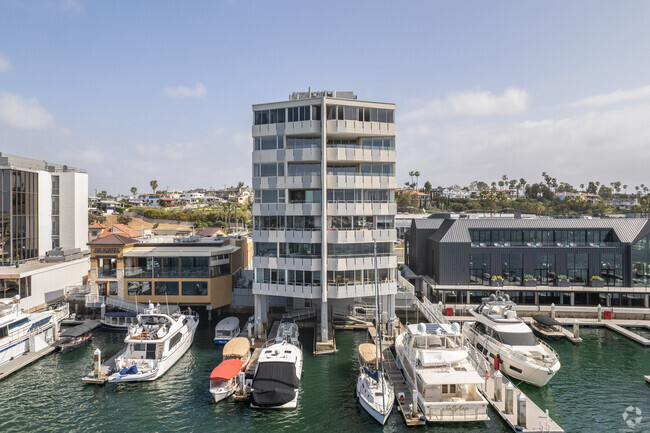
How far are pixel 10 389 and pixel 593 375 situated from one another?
1789 inches

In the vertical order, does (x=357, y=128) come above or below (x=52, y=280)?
above

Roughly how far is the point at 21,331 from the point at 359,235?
32344mm

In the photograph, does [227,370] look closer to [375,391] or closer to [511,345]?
[375,391]

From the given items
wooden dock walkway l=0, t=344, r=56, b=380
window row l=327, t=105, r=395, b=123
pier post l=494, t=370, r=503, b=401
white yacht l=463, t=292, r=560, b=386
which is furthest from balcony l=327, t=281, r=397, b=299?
wooden dock walkway l=0, t=344, r=56, b=380

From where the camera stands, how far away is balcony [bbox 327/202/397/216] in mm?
37000

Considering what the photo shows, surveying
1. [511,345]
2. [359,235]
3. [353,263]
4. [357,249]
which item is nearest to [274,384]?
[353,263]

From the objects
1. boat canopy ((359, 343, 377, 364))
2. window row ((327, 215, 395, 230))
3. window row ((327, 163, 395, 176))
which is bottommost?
boat canopy ((359, 343, 377, 364))

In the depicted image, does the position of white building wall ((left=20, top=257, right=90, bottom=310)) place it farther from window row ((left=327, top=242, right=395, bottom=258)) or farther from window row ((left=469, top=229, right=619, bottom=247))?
window row ((left=469, top=229, right=619, bottom=247))

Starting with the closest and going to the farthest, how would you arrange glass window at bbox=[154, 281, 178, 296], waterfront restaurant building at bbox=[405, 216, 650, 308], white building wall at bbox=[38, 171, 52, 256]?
glass window at bbox=[154, 281, 178, 296] → waterfront restaurant building at bbox=[405, 216, 650, 308] → white building wall at bbox=[38, 171, 52, 256]

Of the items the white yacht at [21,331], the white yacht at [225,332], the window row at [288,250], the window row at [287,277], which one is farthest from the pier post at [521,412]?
the white yacht at [21,331]

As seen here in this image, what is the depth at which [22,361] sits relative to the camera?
32250 millimetres

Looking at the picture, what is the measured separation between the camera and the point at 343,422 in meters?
23.6

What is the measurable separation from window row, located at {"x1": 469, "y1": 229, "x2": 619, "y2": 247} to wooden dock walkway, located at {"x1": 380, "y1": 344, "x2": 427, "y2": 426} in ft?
74.6

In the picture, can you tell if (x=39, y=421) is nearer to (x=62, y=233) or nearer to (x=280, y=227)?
(x=280, y=227)
